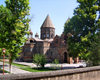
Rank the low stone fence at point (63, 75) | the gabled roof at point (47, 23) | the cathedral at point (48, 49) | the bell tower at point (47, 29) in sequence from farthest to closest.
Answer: the gabled roof at point (47, 23) < the bell tower at point (47, 29) < the cathedral at point (48, 49) < the low stone fence at point (63, 75)

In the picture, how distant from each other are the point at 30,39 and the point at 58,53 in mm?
9719

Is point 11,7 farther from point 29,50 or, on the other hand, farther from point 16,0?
point 29,50

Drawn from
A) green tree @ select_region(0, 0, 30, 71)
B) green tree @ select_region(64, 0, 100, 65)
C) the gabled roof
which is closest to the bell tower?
the gabled roof

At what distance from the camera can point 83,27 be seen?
20.1 m

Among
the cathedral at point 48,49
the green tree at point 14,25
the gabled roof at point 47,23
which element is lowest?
the cathedral at point 48,49

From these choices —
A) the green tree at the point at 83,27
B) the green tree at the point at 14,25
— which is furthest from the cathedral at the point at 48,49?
the green tree at the point at 14,25

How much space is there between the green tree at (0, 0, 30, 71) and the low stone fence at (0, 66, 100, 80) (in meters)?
9.58

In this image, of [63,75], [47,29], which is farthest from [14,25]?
[47,29]

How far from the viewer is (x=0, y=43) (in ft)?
46.4

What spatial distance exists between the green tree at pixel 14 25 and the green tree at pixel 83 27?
8300 mm

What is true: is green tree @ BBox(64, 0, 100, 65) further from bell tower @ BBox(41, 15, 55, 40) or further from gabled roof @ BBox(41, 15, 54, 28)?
gabled roof @ BBox(41, 15, 54, 28)

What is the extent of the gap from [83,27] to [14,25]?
36.9 ft

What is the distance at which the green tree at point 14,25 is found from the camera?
13.9 m

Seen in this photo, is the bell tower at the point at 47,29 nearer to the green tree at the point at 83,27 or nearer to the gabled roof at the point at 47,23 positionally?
the gabled roof at the point at 47,23
